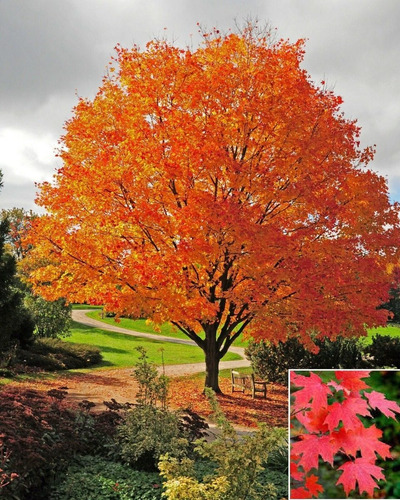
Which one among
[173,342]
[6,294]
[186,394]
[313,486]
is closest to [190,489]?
[313,486]

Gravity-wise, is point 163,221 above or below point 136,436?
above

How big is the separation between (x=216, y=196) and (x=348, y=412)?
474 inches

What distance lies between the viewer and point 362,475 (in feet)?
9.10

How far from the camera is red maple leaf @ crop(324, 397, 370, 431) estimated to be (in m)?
2.88

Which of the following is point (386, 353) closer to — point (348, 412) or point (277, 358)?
point (277, 358)

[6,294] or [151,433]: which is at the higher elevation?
[6,294]

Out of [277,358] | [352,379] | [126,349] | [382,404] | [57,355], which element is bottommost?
[382,404]

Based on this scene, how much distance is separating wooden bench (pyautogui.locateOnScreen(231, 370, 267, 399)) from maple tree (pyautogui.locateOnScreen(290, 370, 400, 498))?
15350mm

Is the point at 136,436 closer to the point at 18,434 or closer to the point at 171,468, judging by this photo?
the point at 18,434

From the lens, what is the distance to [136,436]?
8602 millimetres

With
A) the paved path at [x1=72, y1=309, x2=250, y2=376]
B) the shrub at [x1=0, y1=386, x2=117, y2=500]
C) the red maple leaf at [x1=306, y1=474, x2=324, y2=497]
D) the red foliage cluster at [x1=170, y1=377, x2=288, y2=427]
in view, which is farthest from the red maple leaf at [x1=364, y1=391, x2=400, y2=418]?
the paved path at [x1=72, y1=309, x2=250, y2=376]

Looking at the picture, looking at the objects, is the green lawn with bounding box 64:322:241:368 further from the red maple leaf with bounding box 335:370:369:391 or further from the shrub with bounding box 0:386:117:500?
the red maple leaf with bounding box 335:370:369:391

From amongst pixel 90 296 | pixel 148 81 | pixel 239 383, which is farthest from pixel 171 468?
pixel 239 383

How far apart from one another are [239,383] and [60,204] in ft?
30.7
